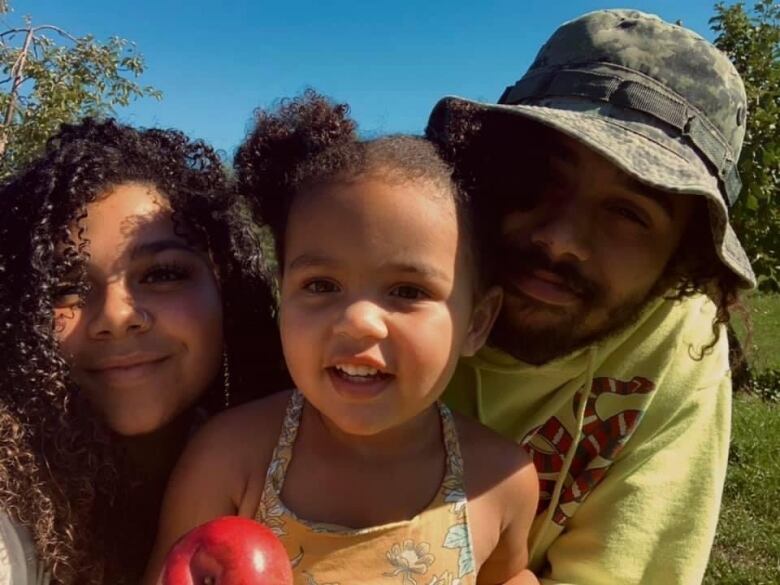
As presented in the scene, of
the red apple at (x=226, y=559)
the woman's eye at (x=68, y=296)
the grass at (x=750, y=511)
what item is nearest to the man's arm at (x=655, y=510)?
the red apple at (x=226, y=559)

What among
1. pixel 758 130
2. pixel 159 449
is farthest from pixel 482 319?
pixel 758 130

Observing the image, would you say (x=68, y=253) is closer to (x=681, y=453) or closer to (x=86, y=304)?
(x=86, y=304)

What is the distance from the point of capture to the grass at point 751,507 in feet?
15.7

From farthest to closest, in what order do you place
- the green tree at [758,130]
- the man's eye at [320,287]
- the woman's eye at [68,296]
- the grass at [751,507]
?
1. the green tree at [758,130]
2. the grass at [751,507]
3. the woman's eye at [68,296]
4. the man's eye at [320,287]

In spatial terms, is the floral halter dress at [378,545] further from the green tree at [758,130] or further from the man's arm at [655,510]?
the green tree at [758,130]

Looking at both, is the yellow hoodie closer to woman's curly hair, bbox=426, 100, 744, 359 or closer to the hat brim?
woman's curly hair, bbox=426, 100, 744, 359

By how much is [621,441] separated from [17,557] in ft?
5.25

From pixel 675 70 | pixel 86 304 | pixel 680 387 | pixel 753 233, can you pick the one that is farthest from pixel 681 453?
pixel 753 233

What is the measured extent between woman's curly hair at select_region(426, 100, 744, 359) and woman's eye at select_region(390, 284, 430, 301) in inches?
11.6

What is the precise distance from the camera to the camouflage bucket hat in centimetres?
224

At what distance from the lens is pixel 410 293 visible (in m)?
2.03

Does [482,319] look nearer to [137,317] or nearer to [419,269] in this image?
[419,269]

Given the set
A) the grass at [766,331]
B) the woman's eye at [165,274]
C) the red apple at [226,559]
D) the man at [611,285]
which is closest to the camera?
the red apple at [226,559]

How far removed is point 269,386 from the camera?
261 cm
